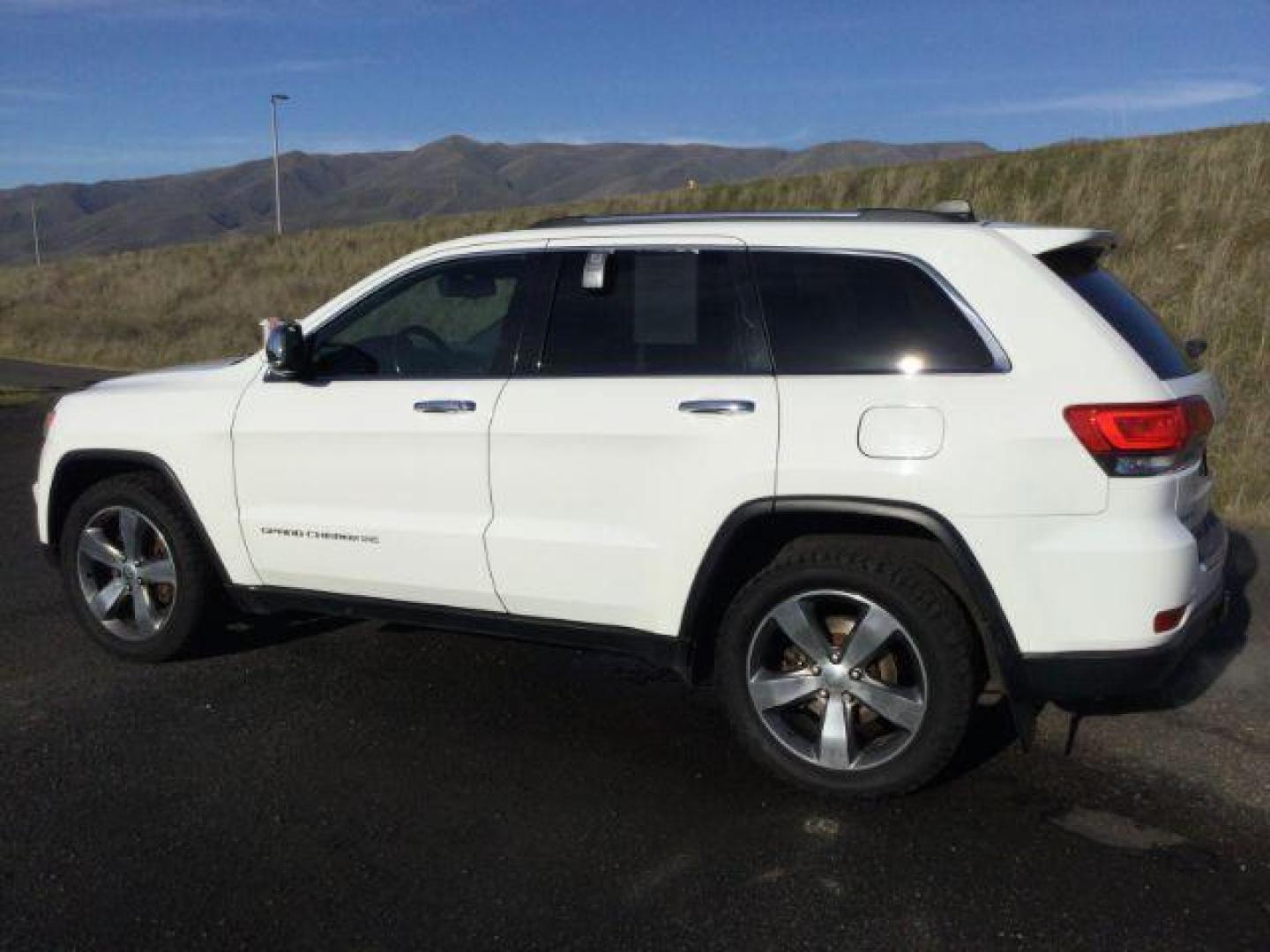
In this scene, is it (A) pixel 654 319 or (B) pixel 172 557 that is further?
(B) pixel 172 557

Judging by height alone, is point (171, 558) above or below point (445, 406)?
below

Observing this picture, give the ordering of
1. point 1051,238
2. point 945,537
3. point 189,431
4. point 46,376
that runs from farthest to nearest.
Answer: point 46,376, point 189,431, point 1051,238, point 945,537

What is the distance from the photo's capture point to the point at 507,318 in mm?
4582

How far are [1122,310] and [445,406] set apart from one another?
7.56 ft

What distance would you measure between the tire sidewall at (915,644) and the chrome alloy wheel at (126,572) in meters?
2.55

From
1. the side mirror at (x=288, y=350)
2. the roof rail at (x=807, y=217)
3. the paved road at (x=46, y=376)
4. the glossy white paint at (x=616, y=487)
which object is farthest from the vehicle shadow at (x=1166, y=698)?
the paved road at (x=46, y=376)

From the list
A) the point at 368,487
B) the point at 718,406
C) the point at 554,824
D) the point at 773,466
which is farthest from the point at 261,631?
the point at 773,466

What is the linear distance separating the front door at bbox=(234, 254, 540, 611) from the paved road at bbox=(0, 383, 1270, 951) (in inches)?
23.7

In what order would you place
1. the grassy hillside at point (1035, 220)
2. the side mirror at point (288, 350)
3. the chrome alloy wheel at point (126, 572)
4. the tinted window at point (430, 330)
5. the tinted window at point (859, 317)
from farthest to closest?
1. the grassy hillside at point (1035, 220)
2. the chrome alloy wheel at point (126, 572)
3. the side mirror at point (288, 350)
4. the tinted window at point (430, 330)
5. the tinted window at point (859, 317)

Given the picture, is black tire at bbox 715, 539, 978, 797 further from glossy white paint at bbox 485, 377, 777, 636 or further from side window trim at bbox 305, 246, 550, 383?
side window trim at bbox 305, 246, 550, 383

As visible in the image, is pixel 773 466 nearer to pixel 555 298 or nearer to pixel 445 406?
pixel 555 298

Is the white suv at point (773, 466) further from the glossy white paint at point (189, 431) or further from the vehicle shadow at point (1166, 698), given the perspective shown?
the vehicle shadow at point (1166, 698)

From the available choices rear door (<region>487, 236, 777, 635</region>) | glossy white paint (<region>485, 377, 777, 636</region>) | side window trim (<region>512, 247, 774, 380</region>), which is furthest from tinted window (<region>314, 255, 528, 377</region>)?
glossy white paint (<region>485, 377, 777, 636</region>)

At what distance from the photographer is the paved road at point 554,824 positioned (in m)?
3.32
